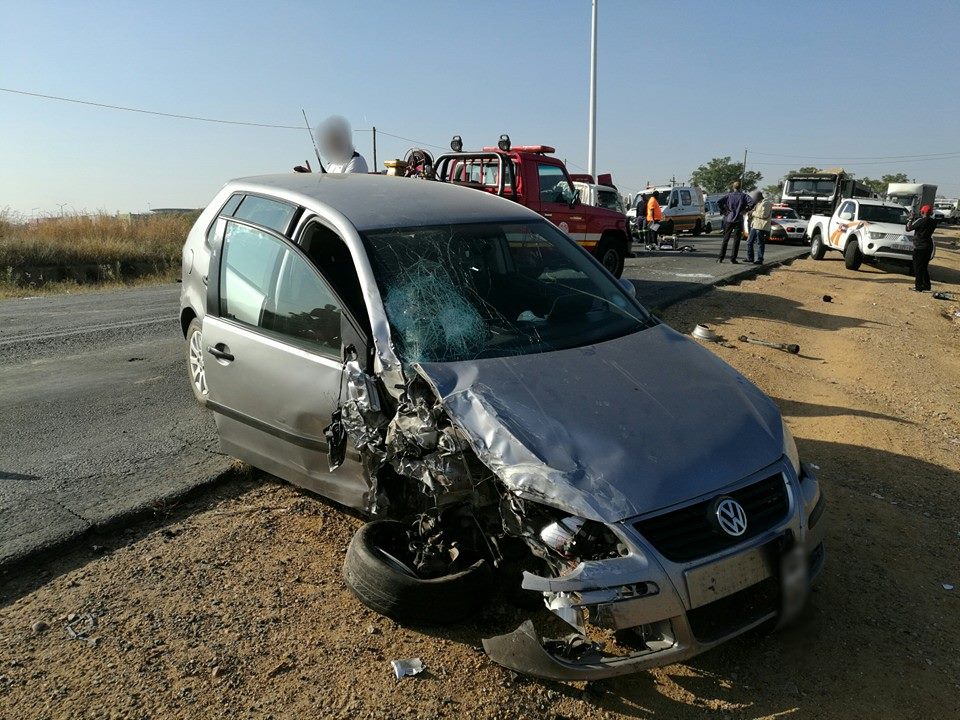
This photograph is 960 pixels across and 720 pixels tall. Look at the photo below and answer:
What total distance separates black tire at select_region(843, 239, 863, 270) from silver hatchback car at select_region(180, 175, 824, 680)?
16.8 m

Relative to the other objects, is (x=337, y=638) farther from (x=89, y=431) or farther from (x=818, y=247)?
(x=818, y=247)

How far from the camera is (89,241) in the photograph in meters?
22.1

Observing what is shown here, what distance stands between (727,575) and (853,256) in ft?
61.5

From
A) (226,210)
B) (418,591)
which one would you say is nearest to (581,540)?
(418,591)

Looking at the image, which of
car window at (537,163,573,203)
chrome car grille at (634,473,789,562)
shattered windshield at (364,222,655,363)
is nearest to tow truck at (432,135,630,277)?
car window at (537,163,573,203)

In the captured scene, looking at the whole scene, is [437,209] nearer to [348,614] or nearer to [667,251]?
[348,614]

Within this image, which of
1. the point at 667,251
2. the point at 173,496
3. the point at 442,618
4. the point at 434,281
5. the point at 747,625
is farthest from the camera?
the point at 667,251

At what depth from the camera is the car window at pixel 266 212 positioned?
422 centimetres

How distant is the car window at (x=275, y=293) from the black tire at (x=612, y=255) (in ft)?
31.6

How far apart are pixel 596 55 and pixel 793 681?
29.2m

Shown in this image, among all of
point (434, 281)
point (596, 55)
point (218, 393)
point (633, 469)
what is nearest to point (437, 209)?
point (434, 281)

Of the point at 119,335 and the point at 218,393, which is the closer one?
the point at 218,393

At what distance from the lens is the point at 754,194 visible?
17.7 metres

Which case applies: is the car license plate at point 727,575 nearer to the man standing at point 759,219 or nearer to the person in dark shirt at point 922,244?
the person in dark shirt at point 922,244
